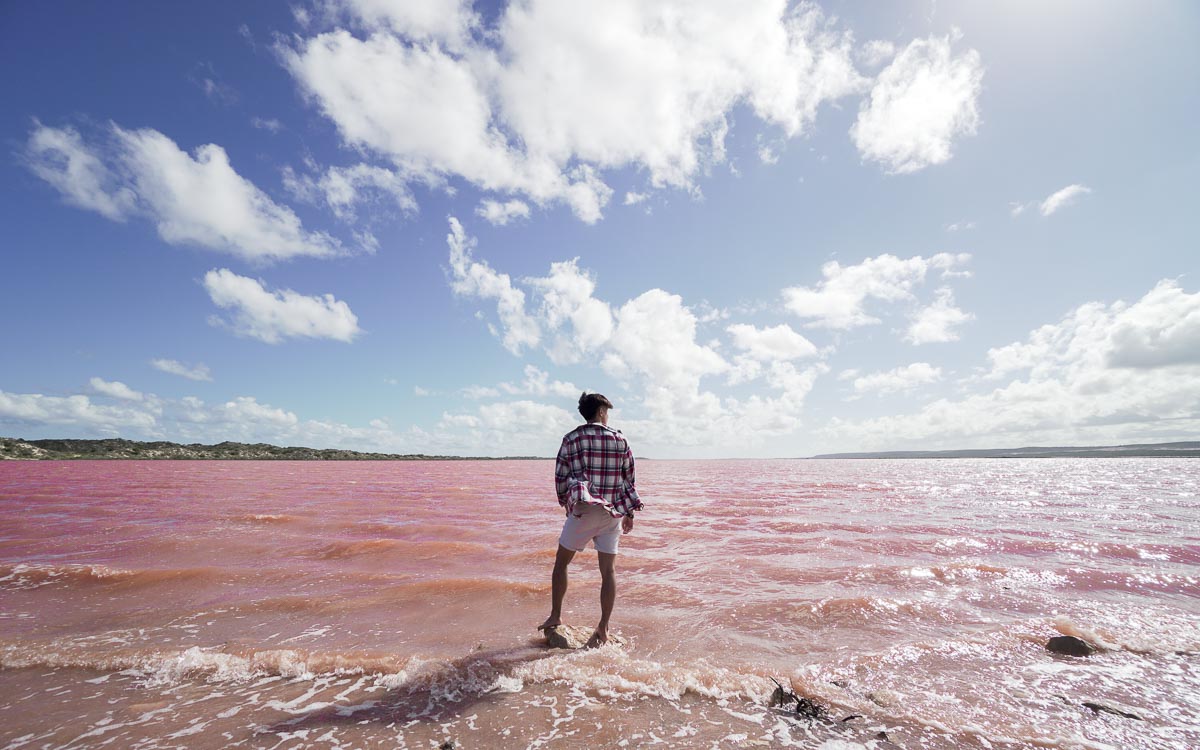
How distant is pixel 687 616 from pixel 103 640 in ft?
21.0

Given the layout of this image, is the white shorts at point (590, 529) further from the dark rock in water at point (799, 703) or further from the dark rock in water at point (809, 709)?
the dark rock in water at point (809, 709)

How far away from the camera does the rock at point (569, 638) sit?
500 cm

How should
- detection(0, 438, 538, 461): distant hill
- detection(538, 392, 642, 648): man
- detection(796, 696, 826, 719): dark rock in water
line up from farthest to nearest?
detection(0, 438, 538, 461): distant hill, detection(538, 392, 642, 648): man, detection(796, 696, 826, 719): dark rock in water

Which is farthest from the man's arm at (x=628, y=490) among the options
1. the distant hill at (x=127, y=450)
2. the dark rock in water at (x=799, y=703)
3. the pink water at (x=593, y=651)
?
the distant hill at (x=127, y=450)

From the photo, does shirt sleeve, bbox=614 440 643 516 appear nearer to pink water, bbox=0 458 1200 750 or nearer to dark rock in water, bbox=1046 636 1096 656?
pink water, bbox=0 458 1200 750

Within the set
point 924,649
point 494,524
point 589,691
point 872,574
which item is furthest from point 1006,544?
point 494,524

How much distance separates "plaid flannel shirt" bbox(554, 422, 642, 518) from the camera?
5047mm

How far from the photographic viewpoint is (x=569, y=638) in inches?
Answer: 201

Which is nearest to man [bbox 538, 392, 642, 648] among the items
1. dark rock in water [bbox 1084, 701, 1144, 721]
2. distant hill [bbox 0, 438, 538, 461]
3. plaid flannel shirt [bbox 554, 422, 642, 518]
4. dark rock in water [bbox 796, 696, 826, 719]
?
plaid flannel shirt [bbox 554, 422, 642, 518]

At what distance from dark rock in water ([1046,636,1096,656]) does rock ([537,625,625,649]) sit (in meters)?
4.47

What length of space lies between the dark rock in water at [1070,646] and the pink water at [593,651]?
23cm

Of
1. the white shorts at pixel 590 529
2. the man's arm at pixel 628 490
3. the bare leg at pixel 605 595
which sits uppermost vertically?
the man's arm at pixel 628 490

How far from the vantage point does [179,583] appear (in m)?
7.18

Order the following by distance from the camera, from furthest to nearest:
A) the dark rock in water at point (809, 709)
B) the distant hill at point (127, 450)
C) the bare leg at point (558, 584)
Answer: the distant hill at point (127, 450)
the bare leg at point (558, 584)
the dark rock in water at point (809, 709)
